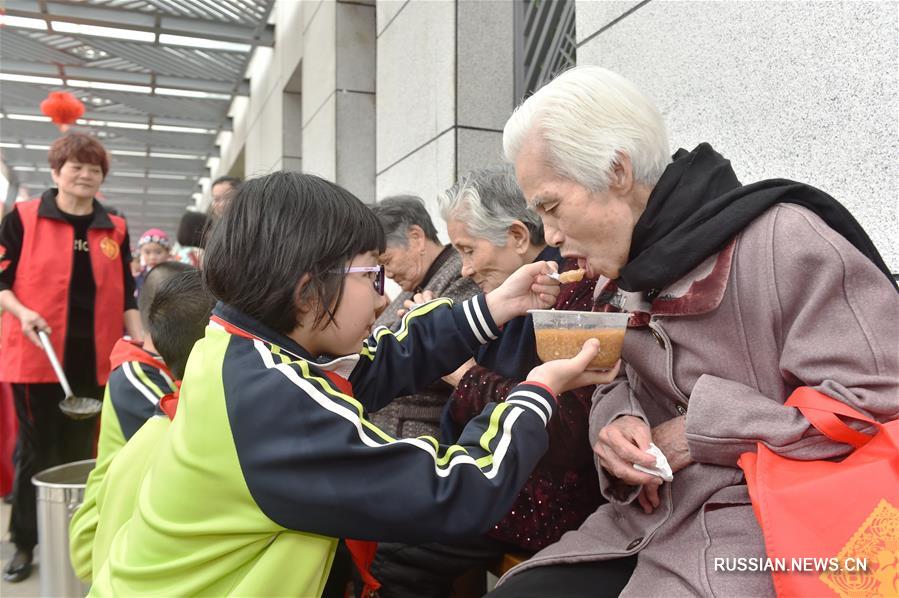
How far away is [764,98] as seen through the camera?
2.05 m

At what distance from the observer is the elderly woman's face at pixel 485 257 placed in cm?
254

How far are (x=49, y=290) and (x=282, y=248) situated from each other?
2902 mm

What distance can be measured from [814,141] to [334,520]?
166cm

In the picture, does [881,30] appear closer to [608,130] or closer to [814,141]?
[814,141]

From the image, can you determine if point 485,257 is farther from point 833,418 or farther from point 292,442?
point 833,418

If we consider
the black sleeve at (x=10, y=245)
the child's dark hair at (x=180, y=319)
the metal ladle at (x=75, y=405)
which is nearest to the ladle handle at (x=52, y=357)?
the metal ladle at (x=75, y=405)

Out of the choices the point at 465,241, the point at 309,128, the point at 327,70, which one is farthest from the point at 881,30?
the point at 309,128

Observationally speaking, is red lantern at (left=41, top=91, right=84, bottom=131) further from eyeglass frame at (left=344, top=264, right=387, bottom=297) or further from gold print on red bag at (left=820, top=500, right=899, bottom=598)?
gold print on red bag at (left=820, top=500, right=899, bottom=598)

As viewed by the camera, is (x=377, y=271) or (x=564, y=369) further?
(x=377, y=271)

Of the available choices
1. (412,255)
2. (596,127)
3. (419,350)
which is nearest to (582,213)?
(596,127)

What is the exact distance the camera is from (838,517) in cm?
106

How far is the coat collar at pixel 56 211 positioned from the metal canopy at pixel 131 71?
18.7ft

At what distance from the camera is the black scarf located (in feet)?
4.32

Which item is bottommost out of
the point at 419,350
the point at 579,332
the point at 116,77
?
the point at 419,350
